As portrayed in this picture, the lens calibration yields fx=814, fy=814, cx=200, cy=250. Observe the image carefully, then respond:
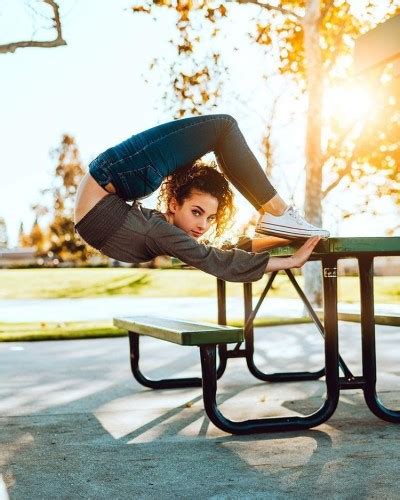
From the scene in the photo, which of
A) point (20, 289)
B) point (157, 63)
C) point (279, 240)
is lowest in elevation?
point (20, 289)

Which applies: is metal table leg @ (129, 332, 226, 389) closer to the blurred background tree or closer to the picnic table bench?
the picnic table bench

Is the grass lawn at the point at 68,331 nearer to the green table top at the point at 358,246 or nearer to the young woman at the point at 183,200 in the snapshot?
the young woman at the point at 183,200

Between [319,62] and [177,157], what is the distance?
9.89 m

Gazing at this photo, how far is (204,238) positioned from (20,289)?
24.4 m

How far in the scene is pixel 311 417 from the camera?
3.94 meters

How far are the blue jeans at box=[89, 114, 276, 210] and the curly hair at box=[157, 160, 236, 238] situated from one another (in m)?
0.06

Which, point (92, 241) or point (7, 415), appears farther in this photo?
point (7, 415)

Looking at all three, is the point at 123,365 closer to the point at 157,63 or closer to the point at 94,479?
the point at 94,479

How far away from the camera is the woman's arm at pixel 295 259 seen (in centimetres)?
377

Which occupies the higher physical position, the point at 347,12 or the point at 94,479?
the point at 347,12

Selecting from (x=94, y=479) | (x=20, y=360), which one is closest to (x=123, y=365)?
(x=20, y=360)

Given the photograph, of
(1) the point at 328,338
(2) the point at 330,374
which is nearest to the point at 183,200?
(1) the point at 328,338

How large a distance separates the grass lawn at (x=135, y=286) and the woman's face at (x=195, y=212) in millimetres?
17192

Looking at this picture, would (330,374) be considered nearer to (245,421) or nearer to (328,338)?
(328,338)
